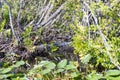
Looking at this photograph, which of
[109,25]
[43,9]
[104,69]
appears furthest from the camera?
[43,9]

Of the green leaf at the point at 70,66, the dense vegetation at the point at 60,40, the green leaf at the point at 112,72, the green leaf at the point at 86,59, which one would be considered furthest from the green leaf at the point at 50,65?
the green leaf at the point at 112,72

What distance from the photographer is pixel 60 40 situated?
10.5 feet

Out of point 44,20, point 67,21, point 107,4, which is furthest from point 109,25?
point 44,20

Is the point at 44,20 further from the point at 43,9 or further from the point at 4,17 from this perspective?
the point at 4,17

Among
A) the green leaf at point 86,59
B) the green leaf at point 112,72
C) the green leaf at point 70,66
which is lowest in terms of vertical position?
the green leaf at point 112,72

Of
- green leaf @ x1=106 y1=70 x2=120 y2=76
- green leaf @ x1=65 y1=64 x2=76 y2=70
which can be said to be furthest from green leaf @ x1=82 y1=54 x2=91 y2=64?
green leaf @ x1=106 y1=70 x2=120 y2=76

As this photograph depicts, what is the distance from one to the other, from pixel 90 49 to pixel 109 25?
25cm

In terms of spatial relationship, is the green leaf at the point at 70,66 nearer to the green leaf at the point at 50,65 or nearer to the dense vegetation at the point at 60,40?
the dense vegetation at the point at 60,40

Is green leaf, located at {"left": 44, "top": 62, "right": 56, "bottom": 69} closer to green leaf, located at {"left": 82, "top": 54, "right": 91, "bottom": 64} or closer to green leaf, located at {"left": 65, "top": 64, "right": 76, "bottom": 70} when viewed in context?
green leaf, located at {"left": 65, "top": 64, "right": 76, "bottom": 70}

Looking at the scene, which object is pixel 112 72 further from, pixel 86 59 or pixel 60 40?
pixel 60 40

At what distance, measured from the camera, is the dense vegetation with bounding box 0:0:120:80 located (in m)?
2.52

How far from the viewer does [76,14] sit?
2.84m

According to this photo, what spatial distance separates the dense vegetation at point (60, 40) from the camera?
2.52 m

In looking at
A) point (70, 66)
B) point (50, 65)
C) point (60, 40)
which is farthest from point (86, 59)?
point (60, 40)
